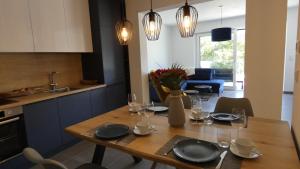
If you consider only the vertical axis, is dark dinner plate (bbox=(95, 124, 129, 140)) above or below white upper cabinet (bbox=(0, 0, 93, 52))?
below

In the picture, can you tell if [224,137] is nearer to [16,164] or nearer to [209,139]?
[209,139]

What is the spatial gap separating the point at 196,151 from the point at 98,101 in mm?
2435

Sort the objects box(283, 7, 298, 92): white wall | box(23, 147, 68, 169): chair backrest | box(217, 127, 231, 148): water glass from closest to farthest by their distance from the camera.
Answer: box(23, 147, 68, 169): chair backrest → box(217, 127, 231, 148): water glass → box(283, 7, 298, 92): white wall

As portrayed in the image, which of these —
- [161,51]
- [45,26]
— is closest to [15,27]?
[45,26]

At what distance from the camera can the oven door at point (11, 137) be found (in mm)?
2111

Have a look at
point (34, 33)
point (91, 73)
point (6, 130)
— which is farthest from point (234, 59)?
point (6, 130)

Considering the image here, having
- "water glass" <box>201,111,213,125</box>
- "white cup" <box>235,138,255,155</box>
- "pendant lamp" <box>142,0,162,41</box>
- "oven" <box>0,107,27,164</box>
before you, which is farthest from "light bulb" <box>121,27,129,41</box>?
"oven" <box>0,107,27,164</box>

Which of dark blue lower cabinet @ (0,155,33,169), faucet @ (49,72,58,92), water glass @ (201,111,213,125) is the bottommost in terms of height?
dark blue lower cabinet @ (0,155,33,169)

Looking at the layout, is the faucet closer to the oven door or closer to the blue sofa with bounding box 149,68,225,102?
the oven door

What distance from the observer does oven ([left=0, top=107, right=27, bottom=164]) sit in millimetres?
2103

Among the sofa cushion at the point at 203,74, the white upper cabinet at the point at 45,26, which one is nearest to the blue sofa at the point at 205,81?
the sofa cushion at the point at 203,74

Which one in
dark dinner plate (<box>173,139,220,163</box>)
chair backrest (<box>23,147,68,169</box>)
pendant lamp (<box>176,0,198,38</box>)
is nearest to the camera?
chair backrest (<box>23,147,68,169</box>)

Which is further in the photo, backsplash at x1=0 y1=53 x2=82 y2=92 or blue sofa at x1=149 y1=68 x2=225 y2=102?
blue sofa at x1=149 y1=68 x2=225 y2=102

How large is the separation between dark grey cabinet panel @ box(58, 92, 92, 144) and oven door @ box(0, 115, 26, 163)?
1.67 feet
